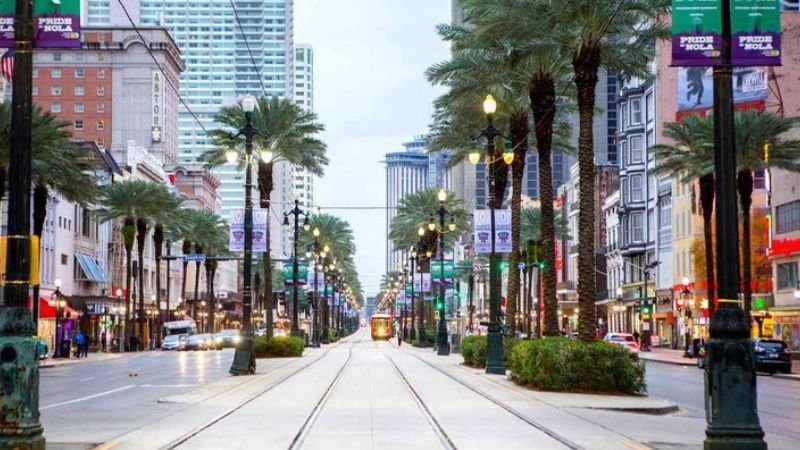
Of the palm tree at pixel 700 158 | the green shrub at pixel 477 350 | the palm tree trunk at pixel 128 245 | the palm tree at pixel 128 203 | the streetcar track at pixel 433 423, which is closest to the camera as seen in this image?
the streetcar track at pixel 433 423

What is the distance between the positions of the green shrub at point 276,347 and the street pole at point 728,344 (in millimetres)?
51210

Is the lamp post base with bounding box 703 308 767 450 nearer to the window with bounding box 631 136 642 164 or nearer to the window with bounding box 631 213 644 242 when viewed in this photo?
the window with bounding box 631 136 642 164

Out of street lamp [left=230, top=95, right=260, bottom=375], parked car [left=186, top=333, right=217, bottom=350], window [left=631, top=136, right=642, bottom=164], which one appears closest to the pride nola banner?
street lamp [left=230, top=95, right=260, bottom=375]

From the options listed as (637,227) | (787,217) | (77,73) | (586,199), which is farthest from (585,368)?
(77,73)

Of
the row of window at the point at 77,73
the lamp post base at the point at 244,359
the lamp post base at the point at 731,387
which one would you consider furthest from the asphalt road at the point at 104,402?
the row of window at the point at 77,73

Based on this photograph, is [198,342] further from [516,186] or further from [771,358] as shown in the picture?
[771,358]

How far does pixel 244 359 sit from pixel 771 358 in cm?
2481

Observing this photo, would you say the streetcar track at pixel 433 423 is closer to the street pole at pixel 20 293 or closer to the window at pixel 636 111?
the street pole at pixel 20 293

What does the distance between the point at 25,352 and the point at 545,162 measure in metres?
32.7

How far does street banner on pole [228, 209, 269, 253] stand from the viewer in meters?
49.2

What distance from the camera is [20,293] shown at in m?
14.8

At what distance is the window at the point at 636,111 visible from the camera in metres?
115

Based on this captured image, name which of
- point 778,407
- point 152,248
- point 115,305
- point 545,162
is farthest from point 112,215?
point 778,407

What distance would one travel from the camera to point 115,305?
11731cm
